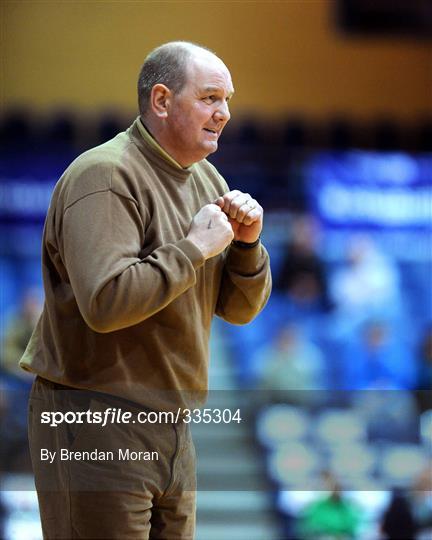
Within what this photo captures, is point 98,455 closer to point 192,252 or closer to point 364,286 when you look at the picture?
point 192,252

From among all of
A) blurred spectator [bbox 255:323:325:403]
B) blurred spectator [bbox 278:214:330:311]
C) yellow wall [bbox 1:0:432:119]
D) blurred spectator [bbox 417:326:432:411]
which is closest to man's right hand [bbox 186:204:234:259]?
blurred spectator [bbox 255:323:325:403]

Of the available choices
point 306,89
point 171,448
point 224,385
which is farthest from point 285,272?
point 171,448

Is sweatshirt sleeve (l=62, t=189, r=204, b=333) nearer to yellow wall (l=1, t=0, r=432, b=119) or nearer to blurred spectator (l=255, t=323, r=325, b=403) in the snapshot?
blurred spectator (l=255, t=323, r=325, b=403)

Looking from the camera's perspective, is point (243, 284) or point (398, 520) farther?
point (398, 520)

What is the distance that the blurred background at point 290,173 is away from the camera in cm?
701

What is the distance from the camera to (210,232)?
2168 millimetres

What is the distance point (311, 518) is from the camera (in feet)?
18.4

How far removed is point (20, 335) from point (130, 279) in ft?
16.4

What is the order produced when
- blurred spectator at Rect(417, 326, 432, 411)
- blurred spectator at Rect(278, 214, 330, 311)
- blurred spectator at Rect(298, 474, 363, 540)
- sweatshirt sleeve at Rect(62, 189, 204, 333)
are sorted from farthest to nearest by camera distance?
1. blurred spectator at Rect(278, 214, 330, 311)
2. blurred spectator at Rect(417, 326, 432, 411)
3. blurred spectator at Rect(298, 474, 363, 540)
4. sweatshirt sleeve at Rect(62, 189, 204, 333)

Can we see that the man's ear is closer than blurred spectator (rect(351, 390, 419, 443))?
Yes

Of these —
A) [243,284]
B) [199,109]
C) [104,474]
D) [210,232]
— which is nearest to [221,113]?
Answer: [199,109]

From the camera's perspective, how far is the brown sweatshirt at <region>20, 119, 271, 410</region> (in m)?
2.06

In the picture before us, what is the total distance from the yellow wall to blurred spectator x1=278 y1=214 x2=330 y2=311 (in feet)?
4.90

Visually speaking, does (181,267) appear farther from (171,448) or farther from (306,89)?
(306,89)
